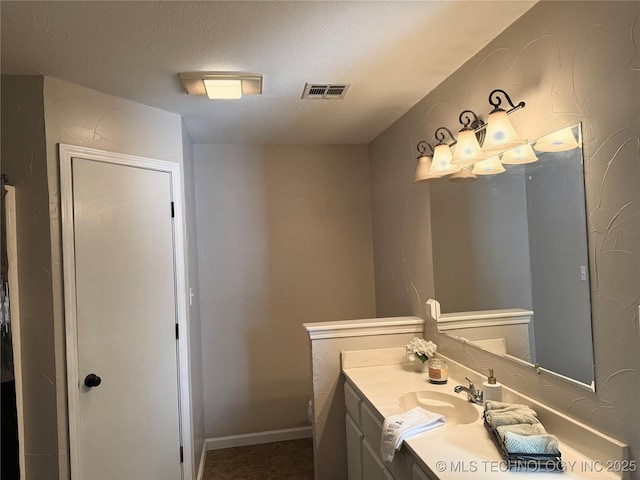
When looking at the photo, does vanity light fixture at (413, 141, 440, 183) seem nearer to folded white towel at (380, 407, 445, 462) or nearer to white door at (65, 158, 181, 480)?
folded white towel at (380, 407, 445, 462)

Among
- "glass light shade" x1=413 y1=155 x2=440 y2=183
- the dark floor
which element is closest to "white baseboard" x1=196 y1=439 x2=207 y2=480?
the dark floor

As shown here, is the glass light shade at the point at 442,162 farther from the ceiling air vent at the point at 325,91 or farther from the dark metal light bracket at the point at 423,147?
the ceiling air vent at the point at 325,91

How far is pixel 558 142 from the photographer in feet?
4.61

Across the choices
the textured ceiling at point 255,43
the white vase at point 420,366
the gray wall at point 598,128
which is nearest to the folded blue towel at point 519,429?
the gray wall at point 598,128

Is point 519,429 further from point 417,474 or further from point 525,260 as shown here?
point 525,260

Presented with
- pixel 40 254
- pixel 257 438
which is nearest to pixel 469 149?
pixel 40 254

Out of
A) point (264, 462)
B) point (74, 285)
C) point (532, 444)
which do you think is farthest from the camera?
point (264, 462)

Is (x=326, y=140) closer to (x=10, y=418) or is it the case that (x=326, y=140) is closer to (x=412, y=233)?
(x=412, y=233)

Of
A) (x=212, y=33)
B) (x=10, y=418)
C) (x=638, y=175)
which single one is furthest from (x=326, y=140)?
(x=10, y=418)

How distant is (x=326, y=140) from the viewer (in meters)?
3.27

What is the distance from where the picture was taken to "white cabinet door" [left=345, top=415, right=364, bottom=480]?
81.1 inches

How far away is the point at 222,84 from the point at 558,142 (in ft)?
5.03

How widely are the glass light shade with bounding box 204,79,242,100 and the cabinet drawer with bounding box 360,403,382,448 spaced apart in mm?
1719

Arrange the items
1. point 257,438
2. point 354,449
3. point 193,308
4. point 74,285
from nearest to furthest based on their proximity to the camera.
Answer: point 74,285
point 354,449
point 193,308
point 257,438
